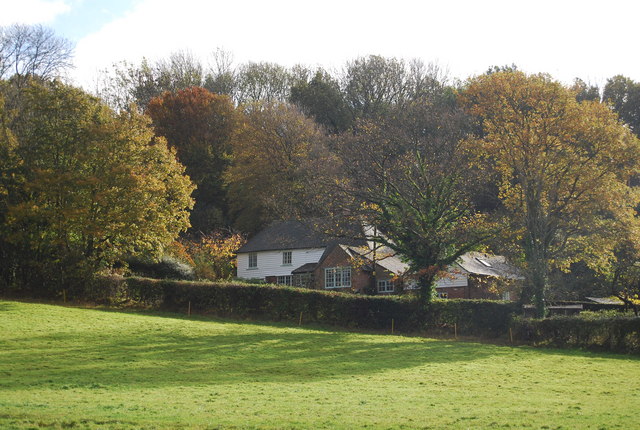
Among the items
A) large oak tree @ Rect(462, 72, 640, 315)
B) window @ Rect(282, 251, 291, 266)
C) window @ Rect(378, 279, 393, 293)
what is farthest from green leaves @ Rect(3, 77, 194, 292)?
window @ Rect(378, 279, 393, 293)

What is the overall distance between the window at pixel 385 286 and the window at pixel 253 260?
13.6 m

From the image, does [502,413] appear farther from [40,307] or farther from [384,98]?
[384,98]

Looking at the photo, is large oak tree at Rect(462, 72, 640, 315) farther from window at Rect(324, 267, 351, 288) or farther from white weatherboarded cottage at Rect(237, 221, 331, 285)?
white weatherboarded cottage at Rect(237, 221, 331, 285)

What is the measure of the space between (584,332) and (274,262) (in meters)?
35.1

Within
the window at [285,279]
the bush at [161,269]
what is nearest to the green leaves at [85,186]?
the bush at [161,269]

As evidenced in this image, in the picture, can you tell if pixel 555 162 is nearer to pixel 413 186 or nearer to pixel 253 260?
pixel 413 186

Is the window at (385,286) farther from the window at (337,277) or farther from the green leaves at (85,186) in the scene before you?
the green leaves at (85,186)

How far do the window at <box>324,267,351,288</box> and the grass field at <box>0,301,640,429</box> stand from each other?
19.6 metres

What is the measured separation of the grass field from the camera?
16.0 metres

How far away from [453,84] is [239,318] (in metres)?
47.4

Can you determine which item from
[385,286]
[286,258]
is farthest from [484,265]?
[286,258]

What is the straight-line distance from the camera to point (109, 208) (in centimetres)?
4231

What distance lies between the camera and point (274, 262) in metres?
66.0

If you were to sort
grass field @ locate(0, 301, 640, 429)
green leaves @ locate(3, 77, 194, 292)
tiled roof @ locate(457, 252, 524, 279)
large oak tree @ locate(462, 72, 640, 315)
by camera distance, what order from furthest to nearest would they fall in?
tiled roof @ locate(457, 252, 524, 279), green leaves @ locate(3, 77, 194, 292), large oak tree @ locate(462, 72, 640, 315), grass field @ locate(0, 301, 640, 429)
